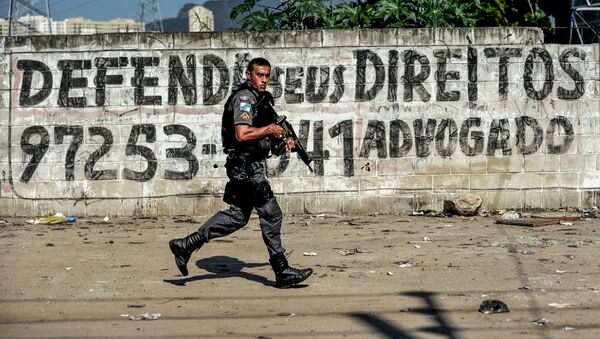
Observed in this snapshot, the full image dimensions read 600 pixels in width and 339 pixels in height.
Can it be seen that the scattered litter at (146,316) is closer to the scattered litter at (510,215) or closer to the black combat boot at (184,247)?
the black combat boot at (184,247)

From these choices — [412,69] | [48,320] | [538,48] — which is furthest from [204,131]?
[48,320]

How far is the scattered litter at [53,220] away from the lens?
36.7 feet

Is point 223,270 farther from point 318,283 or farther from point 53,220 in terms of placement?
point 53,220

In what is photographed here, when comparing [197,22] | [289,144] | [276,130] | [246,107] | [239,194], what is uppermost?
[197,22]

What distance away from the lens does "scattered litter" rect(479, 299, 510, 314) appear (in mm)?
6383

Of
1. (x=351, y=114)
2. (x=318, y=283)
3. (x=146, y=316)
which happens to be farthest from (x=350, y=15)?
(x=146, y=316)

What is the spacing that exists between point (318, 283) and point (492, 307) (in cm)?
157

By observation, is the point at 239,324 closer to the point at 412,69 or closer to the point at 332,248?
the point at 332,248

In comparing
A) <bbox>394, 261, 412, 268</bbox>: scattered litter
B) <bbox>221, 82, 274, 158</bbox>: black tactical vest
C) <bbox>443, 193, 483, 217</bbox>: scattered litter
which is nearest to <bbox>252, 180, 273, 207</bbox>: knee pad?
<bbox>221, 82, 274, 158</bbox>: black tactical vest

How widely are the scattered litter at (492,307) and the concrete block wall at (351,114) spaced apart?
510 centimetres

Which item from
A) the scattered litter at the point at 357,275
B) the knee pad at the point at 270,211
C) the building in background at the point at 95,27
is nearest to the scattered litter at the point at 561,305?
the scattered litter at the point at 357,275

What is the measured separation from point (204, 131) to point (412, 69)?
2.58 metres

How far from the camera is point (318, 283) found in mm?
7500

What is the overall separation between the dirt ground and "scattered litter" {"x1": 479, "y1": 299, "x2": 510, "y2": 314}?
64 millimetres
